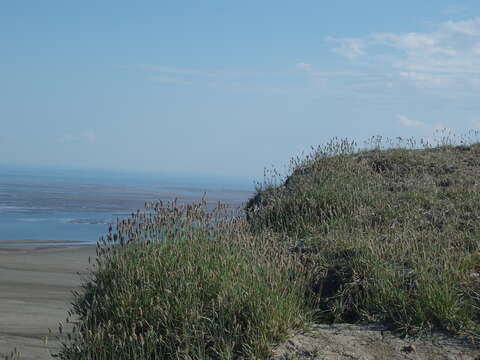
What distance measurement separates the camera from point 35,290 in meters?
12.2

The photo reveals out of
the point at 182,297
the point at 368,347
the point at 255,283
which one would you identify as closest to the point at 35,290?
the point at 182,297

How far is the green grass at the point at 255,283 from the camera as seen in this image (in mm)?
5137

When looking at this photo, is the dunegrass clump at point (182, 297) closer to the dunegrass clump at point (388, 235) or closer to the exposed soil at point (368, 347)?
the exposed soil at point (368, 347)

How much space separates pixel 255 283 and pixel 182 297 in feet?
2.16

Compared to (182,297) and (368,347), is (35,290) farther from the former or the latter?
(368,347)

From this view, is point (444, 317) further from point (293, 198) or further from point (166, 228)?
point (293, 198)

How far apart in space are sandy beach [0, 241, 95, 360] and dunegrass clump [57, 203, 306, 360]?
1.02 m

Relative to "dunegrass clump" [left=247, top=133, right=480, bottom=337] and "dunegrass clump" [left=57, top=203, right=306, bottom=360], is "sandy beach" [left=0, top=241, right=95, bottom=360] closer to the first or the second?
"dunegrass clump" [left=57, top=203, right=306, bottom=360]

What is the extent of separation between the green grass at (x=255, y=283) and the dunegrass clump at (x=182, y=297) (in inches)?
0.5

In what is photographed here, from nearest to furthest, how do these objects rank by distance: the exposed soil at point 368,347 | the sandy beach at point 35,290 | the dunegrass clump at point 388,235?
the exposed soil at point 368,347
the dunegrass clump at point 388,235
the sandy beach at point 35,290

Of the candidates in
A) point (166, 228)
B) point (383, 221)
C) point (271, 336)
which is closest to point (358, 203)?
point (383, 221)

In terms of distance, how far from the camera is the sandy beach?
8695 mm

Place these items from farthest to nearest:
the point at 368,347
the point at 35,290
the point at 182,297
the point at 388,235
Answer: the point at 35,290, the point at 388,235, the point at 182,297, the point at 368,347

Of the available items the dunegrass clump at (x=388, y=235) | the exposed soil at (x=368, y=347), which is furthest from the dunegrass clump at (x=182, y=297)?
the dunegrass clump at (x=388, y=235)
